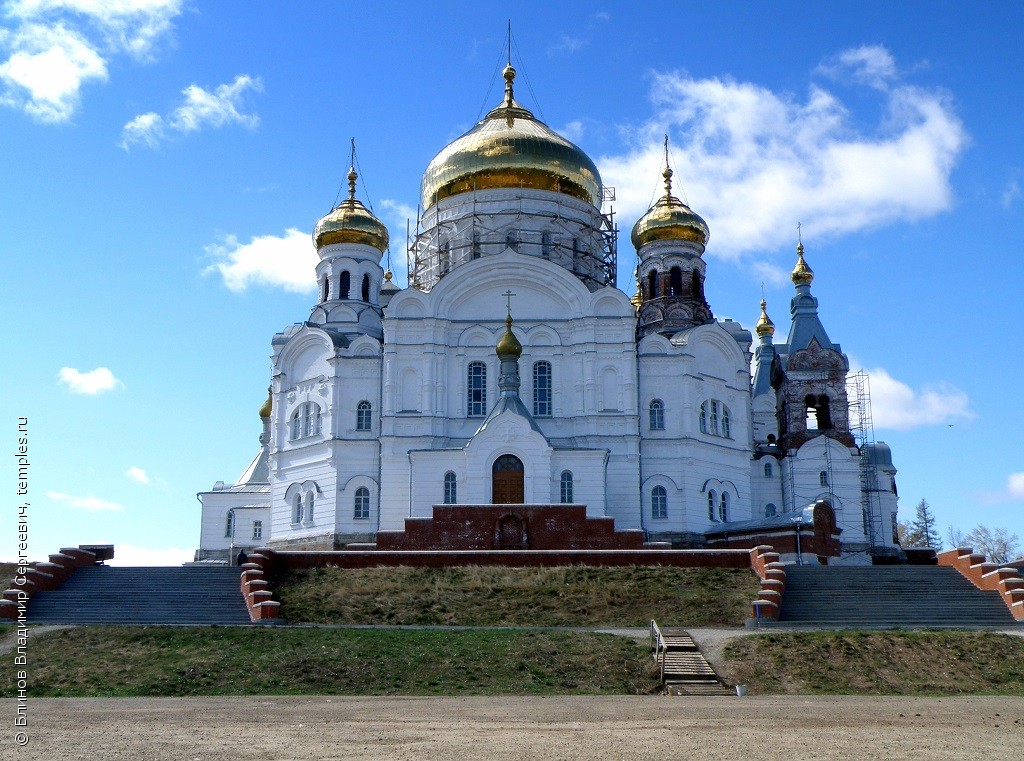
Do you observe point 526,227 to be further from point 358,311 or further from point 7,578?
point 7,578

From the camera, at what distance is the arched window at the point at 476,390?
38469 millimetres

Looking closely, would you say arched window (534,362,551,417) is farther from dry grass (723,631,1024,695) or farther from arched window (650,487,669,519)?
dry grass (723,631,1024,695)

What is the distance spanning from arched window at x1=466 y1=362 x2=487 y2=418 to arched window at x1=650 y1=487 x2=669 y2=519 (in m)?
5.87

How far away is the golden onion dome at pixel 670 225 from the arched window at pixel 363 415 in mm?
12163

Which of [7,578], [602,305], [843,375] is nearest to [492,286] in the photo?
[602,305]

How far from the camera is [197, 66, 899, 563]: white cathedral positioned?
37.3 meters

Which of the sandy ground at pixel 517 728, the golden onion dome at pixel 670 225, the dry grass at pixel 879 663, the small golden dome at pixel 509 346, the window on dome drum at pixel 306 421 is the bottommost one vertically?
the sandy ground at pixel 517 728

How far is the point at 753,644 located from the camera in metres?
21.4

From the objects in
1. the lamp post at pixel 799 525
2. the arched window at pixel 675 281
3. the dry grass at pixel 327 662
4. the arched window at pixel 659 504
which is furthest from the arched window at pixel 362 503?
the dry grass at pixel 327 662

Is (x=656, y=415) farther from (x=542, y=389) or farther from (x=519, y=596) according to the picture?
(x=519, y=596)

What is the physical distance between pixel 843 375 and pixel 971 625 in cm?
1900

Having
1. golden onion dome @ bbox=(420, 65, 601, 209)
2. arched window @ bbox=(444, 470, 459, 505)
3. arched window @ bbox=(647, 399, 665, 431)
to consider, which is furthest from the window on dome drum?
arched window @ bbox=(647, 399, 665, 431)

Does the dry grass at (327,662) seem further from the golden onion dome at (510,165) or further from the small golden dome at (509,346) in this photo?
the golden onion dome at (510,165)

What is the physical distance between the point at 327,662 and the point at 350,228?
24.5 m
